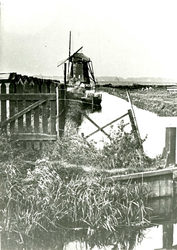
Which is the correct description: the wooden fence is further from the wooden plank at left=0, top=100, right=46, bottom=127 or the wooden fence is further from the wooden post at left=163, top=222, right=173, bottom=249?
the wooden post at left=163, top=222, right=173, bottom=249

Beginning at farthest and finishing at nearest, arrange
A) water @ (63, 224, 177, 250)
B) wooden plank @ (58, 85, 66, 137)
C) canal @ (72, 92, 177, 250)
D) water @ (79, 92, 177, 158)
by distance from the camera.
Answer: water @ (79, 92, 177, 158), wooden plank @ (58, 85, 66, 137), canal @ (72, 92, 177, 250), water @ (63, 224, 177, 250)

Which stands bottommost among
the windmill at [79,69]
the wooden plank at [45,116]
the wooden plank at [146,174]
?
the wooden plank at [146,174]

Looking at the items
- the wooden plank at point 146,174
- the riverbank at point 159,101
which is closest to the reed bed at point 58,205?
the wooden plank at point 146,174

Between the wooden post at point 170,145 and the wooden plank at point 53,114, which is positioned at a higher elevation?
the wooden plank at point 53,114

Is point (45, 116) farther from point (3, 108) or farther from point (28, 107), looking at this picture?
point (3, 108)

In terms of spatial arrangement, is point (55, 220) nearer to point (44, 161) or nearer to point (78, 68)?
point (44, 161)

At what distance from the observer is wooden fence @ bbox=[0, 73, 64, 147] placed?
6391 mm

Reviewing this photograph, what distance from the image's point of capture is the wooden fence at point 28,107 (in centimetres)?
639

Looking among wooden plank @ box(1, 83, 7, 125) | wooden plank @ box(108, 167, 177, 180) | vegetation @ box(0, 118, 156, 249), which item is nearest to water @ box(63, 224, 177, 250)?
vegetation @ box(0, 118, 156, 249)

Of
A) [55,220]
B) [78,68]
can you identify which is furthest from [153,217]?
[78,68]

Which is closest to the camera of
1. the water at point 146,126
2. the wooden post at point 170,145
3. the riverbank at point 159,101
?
the wooden post at point 170,145

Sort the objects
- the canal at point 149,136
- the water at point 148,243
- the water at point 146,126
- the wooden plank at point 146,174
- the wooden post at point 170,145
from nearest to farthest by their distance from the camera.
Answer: the water at point 148,243 < the canal at point 149,136 < the wooden plank at point 146,174 < the wooden post at point 170,145 < the water at point 146,126

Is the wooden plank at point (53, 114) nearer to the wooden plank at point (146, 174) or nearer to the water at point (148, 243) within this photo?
the wooden plank at point (146, 174)

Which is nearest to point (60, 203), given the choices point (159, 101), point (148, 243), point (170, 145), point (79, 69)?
point (148, 243)
